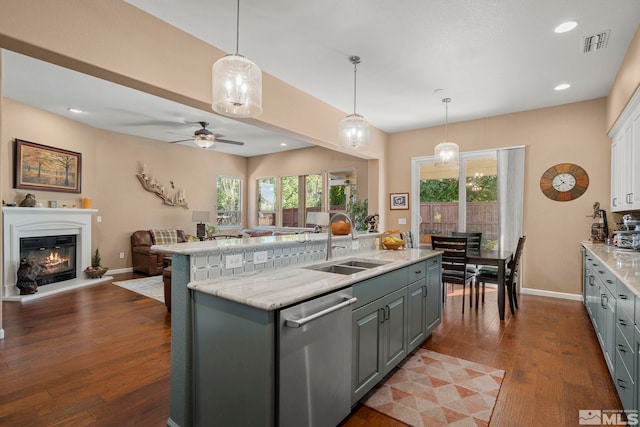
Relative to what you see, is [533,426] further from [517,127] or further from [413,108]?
[517,127]

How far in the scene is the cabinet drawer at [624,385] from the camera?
1.78 meters

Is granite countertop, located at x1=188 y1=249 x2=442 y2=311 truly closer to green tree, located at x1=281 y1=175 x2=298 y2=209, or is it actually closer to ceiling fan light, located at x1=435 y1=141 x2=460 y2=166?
ceiling fan light, located at x1=435 y1=141 x2=460 y2=166

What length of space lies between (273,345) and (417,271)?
1.73 meters

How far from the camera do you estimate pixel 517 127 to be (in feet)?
16.7

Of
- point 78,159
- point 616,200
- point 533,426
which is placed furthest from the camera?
point 78,159

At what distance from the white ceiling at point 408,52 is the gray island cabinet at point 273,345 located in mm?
2167

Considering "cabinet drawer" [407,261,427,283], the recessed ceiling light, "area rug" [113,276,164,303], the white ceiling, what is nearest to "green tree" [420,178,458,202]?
the white ceiling

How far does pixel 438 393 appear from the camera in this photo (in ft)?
7.33

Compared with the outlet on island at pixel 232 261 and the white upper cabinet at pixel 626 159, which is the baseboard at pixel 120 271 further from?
the white upper cabinet at pixel 626 159

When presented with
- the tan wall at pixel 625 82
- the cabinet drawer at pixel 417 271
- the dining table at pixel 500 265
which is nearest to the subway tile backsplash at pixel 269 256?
the cabinet drawer at pixel 417 271

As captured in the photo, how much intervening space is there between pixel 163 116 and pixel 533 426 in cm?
620

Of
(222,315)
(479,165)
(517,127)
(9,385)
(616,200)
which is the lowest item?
(9,385)

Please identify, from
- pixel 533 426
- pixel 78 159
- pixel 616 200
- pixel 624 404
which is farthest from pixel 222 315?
pixel 78 159

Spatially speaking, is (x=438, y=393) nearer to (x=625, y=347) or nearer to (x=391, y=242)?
(x=625, y=347)
